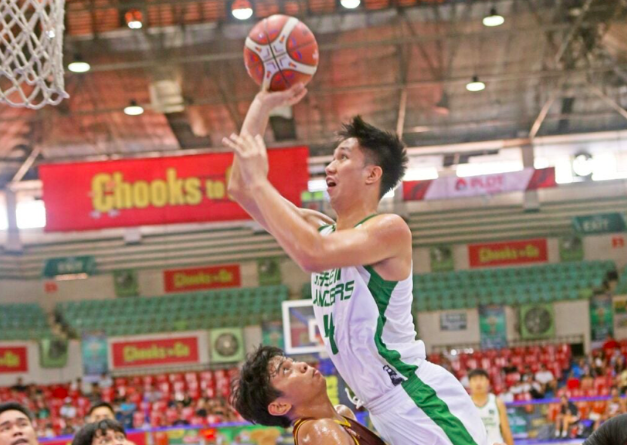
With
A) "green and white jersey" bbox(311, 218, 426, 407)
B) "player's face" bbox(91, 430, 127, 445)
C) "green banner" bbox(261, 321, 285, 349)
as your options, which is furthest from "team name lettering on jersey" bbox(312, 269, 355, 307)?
"green banner" bbox(261, 321, 285, 349)

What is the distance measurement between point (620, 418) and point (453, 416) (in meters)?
0.95

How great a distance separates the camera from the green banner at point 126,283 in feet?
76.7

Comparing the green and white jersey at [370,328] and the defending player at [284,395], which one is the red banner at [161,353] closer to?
the defending player at [284,395]

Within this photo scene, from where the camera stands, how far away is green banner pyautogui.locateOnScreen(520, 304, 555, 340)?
2011 centimetres

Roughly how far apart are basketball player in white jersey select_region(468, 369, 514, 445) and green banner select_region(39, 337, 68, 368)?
15.4 metres

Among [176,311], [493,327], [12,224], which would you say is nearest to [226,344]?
[176,311]

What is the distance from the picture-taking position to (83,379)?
68.3ft

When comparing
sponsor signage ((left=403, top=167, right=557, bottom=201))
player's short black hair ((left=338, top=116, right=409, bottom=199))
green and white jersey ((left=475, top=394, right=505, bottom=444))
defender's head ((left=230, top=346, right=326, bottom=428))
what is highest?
sponsor signage ((left=403, top=167, right=557, bottom=201))

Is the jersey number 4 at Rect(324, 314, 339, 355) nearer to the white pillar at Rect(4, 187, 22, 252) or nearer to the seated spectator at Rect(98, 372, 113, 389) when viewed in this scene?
the seated spectator at Rect(98, 372, 113, 389)

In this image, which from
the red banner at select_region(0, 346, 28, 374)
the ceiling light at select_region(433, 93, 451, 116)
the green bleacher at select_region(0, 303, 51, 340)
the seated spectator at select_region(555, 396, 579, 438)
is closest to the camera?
the seated spectator at select_region(555, 396, 579, 438)

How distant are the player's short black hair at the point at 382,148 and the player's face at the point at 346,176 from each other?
52 mm

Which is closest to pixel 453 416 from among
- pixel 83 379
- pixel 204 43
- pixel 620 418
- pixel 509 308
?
pixel 620 418

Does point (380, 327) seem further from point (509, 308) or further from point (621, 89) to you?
point (621, 89)

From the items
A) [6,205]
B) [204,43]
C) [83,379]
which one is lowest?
[83,379]
